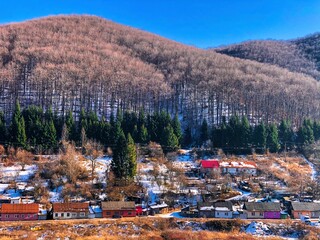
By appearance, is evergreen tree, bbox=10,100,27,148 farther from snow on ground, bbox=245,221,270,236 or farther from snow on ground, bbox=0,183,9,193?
snow on ground, bbox=245,221,270,236

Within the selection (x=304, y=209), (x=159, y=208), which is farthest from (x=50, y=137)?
(x=304, y=209)

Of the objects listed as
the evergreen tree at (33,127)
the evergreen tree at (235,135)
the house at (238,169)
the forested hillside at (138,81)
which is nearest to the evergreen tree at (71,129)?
the evergreen tree at (33,127)

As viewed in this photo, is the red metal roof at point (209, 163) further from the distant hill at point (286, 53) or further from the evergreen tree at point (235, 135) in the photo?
the distant hill at point (286, 53)

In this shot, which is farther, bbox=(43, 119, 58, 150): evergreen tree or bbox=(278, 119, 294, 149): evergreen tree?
bbox=(278, 119, 294, 149): evergreen tree

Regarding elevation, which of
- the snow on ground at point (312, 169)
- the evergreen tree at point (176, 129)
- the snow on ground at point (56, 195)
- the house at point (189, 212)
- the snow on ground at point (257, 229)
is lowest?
the snow on ground at point (257, 229)

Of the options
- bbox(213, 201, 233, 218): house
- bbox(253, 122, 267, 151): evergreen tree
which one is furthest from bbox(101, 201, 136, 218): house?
bbox(253, 122, 267, 151): evergreen tree

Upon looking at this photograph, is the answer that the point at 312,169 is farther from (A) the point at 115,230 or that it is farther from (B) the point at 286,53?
(B) the point at 286,53
